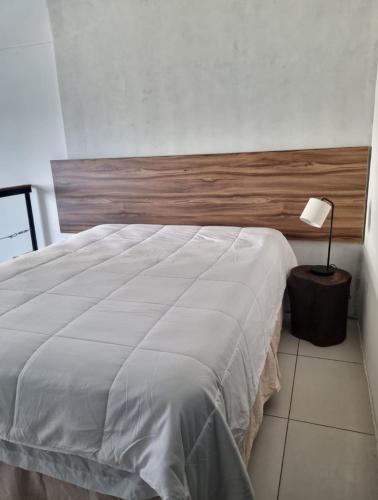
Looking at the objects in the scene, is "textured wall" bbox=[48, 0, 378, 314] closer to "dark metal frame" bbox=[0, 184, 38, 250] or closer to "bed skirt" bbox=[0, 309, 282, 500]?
"dark metal frame" bbox=[0, 184, 38, 250]

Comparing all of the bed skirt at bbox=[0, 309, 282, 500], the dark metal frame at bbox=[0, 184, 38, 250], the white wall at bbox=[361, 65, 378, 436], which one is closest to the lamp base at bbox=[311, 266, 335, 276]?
the white wall at bbox=[361, 65, 378, 436]

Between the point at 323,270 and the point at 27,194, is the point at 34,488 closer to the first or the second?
the point at 323,270

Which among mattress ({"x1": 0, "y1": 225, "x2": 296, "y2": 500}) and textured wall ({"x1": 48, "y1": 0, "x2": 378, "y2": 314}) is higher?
textured wall ({"x1": 48, "y1": 0, "x2": 378, "y2": 314})

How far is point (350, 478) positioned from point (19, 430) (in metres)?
1.24

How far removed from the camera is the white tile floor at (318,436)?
1461mm

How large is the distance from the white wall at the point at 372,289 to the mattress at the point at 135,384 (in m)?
0.58

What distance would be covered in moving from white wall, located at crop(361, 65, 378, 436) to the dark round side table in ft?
0.45

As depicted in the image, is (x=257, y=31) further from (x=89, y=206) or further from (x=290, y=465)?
(x=290, y=465)

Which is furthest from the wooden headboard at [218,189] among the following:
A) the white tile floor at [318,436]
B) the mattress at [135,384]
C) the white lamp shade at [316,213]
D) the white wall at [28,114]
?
the mattress at [135,384]

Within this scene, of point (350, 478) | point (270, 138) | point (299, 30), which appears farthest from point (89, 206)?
point (350, 478)

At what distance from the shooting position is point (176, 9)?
269 cm

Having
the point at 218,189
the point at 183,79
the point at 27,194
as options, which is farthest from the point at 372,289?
the point at 27,194

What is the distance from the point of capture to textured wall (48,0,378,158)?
2420 mm

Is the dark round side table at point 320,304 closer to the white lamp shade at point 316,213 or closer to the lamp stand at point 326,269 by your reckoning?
the lamp stand at point 326,269
